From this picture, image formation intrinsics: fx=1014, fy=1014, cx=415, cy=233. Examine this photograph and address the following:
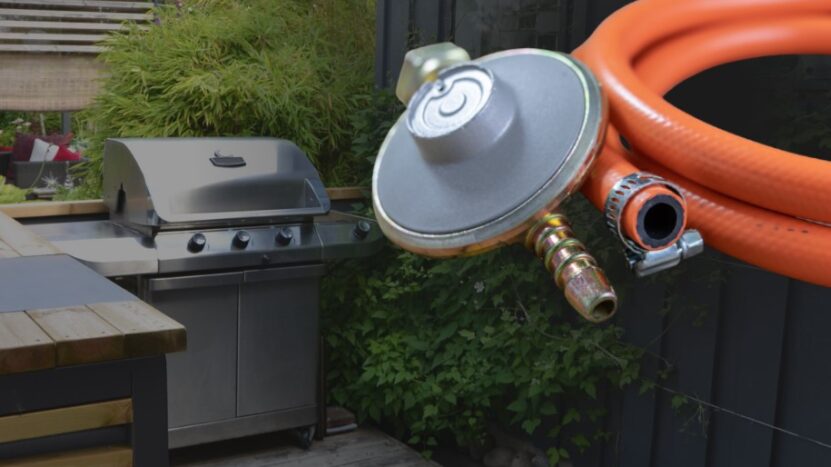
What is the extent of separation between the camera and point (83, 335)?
6.50 feet

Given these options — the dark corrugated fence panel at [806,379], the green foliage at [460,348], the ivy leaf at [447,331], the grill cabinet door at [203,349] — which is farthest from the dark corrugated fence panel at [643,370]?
the grill cabinet door at [203,349]

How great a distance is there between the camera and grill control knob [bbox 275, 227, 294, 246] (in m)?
4.17

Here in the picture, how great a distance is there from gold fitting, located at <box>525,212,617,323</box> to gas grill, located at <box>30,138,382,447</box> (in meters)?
3.15

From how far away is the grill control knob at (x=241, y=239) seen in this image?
4043mm

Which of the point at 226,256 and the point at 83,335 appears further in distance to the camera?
the point at 226,256

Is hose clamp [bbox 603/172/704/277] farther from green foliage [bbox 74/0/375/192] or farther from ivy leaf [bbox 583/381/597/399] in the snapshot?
green foliage [bbox 74/0/375/192]

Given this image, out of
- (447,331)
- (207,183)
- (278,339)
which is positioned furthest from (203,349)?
(447,331)

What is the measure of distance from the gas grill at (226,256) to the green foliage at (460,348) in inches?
10.4

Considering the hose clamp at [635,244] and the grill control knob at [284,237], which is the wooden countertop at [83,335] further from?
the grill control knob at [284,237]

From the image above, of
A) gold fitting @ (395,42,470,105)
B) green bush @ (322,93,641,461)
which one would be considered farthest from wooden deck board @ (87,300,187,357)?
green bush @ (322,93,641,461)

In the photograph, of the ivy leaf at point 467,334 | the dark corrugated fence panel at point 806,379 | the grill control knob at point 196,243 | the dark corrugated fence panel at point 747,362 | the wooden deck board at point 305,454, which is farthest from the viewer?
the wooden deck board at point 305,454

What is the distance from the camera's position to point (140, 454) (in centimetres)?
215

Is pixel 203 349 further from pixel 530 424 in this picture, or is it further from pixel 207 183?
pixel 530 424

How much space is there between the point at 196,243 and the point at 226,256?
0.51 ft
